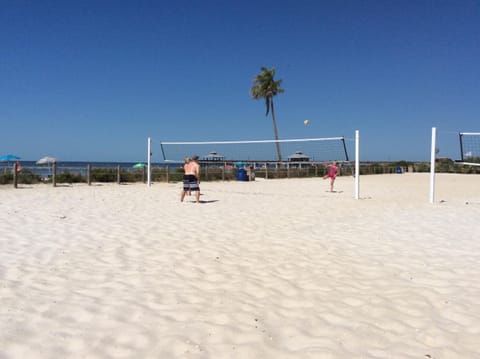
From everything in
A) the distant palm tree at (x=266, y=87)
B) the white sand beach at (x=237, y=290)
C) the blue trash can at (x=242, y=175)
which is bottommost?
the white sand beach at (x=237, y=290)

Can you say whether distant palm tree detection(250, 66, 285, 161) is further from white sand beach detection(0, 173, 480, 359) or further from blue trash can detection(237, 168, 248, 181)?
white sand beach detection(0, 173, 480, 359)

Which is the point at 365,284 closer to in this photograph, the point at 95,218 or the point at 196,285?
the point at 196,285

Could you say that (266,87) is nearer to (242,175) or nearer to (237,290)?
(242,175)

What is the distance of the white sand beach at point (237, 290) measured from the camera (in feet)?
7.91

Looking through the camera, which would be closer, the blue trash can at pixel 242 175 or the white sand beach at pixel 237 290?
the white sand beach at pixel 237 290

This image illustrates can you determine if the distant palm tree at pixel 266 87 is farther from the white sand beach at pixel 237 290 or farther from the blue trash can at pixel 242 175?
the white sand beach at pixel 237 290

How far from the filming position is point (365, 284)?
360 cm

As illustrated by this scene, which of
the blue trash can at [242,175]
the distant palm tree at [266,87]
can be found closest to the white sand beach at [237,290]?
the blue trash can at [242,175]

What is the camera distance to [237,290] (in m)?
3.40

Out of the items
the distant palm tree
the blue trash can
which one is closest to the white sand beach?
the blue trash can

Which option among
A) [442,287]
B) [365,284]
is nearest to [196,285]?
[365,284]

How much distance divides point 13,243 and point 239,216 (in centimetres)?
393

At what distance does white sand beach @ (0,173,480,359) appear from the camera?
241 centimetres

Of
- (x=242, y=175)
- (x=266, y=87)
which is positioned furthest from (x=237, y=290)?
(x=266, y=87)
